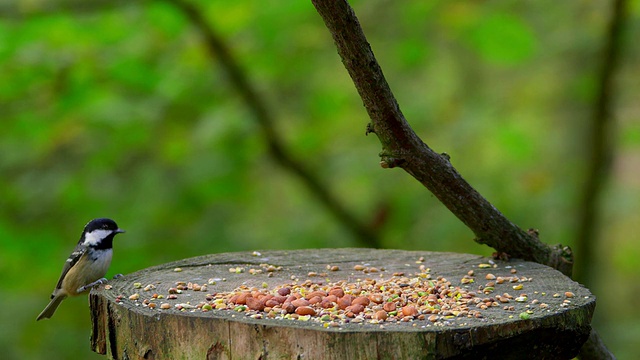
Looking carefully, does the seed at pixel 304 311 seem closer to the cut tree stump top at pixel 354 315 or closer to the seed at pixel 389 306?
the cut tree stump top at pixel 354 315

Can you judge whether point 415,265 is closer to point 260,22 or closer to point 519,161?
point 260,22

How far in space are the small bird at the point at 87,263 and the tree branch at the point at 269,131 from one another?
2.37 metres

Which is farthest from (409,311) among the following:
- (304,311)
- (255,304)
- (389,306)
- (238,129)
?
(238,129)

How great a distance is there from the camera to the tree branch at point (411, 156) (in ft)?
7.84

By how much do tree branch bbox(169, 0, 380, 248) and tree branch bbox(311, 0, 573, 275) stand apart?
10.2ft

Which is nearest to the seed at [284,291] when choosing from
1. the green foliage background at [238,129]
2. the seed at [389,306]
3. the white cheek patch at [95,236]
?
the seed at [389,306]

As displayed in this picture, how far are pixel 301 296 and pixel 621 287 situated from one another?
26.7 ft

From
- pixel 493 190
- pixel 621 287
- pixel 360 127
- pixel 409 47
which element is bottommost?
pixel 621 287

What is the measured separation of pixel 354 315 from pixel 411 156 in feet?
2.24

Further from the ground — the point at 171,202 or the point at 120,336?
the point at 171,202

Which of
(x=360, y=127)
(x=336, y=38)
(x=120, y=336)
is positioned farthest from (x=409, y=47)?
(x=120, y=336)

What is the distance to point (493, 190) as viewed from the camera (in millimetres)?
6074

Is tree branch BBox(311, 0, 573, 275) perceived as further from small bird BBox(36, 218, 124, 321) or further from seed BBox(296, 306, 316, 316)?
small bird BBox(36, 218, 124, 321)

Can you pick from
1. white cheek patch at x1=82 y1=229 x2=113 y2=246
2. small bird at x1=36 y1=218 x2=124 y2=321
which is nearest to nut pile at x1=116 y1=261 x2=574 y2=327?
small bird at x1=36 y1=218 x2=124 y2=321
